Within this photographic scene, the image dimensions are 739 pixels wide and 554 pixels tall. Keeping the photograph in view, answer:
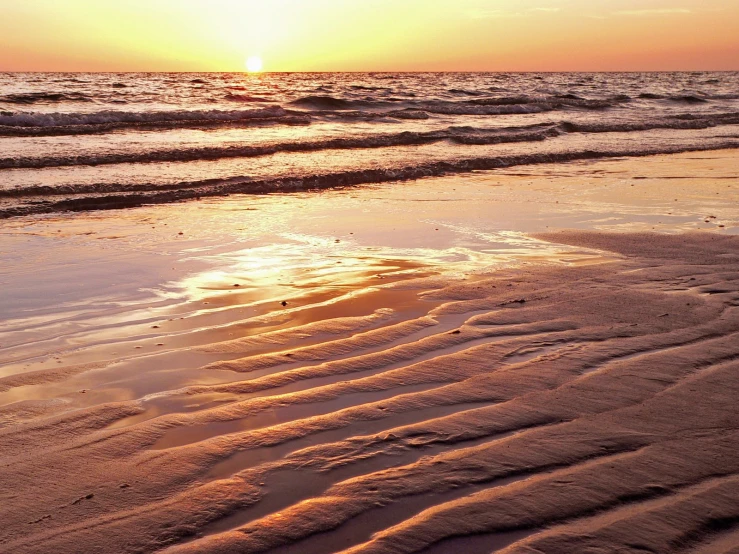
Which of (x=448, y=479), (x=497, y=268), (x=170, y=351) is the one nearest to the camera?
(x=448, y=479)

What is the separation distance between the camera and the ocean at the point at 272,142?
433 inches

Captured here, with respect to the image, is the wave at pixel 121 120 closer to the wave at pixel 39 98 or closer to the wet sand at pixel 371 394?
the wave at pixel 39 98

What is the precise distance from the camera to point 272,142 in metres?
16.3

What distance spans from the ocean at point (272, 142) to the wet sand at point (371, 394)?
12.9 ft

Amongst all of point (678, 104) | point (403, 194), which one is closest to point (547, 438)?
point (403, 194)

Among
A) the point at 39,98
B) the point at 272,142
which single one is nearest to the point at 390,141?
the point at 272,142

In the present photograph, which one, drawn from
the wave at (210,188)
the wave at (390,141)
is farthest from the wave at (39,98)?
the wave at (210,188)

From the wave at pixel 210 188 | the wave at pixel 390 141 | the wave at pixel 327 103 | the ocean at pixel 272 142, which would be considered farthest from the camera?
the wave at pixel 327 103

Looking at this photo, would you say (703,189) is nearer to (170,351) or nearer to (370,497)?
(170,351)

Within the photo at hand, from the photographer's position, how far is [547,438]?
10.3 ft

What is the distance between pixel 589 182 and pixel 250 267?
272 inches

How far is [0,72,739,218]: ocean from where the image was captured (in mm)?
11008

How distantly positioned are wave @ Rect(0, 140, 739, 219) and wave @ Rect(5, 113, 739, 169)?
1.17m

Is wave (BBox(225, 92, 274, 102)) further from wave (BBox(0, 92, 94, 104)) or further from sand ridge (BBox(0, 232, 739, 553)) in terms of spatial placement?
sand ridge (BBox(0, 232, 739, 553))
